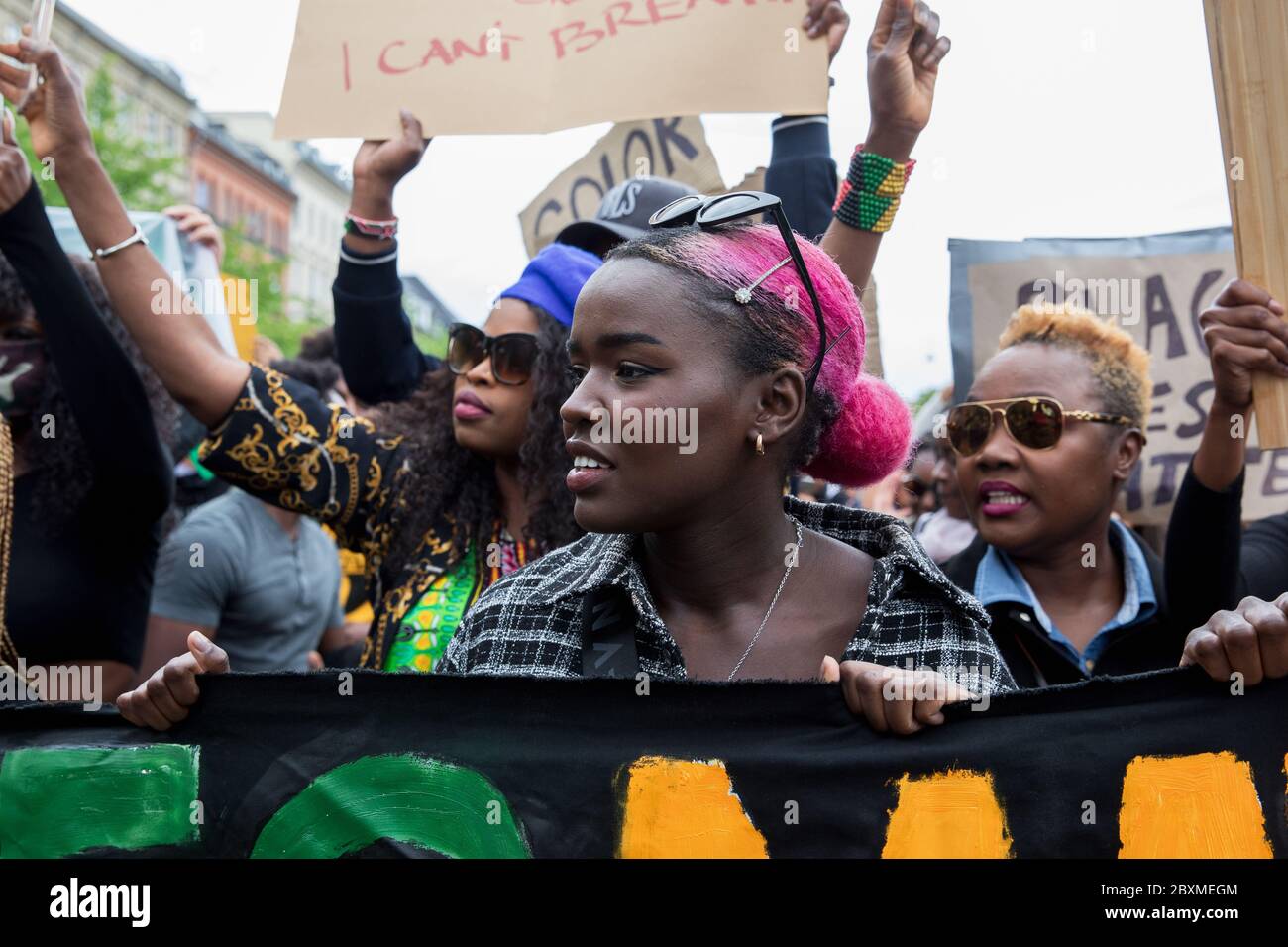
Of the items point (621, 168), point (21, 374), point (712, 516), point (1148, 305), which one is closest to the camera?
point (712, 516)

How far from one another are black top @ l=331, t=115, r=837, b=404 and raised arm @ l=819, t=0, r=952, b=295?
0.38 m

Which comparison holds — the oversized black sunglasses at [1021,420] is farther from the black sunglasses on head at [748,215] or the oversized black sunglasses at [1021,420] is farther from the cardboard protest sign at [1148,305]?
the black sunglasses on head at [748,215]

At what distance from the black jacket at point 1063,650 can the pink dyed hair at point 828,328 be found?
1.93 ft

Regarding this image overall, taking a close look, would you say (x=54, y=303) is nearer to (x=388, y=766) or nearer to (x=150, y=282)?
(x=150, y=282)

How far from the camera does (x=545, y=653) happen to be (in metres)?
2.18

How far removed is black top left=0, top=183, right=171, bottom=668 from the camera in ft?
9.73

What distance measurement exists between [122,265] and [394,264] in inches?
23.6

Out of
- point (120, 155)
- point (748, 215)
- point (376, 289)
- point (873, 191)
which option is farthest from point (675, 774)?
point (120, 155)

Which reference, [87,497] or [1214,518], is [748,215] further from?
[87,497]

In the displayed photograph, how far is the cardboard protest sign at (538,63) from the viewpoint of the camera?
2928 millimetres

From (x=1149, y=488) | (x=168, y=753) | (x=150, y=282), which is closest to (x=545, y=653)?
(x=168, y=753)

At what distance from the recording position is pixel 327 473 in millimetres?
2986

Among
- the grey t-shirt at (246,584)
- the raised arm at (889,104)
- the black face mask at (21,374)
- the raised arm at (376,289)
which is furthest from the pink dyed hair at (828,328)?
the grey t-shirt at (246,584)
